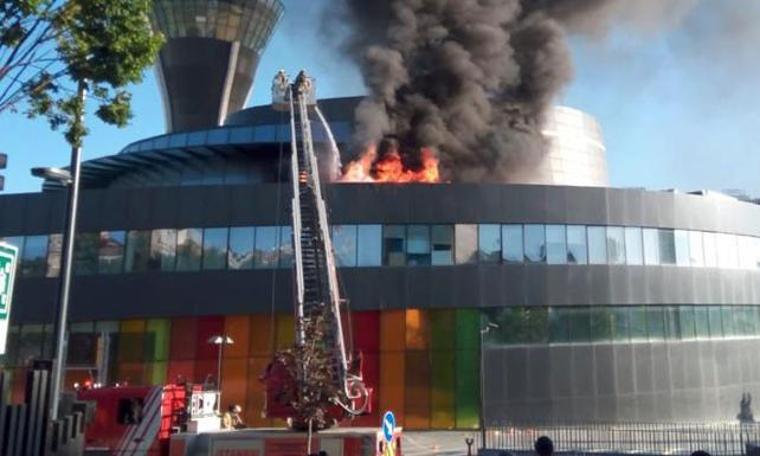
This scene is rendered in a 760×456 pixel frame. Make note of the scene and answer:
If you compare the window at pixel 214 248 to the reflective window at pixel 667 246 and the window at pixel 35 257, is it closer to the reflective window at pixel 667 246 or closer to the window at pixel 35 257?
the window at pixel 35 257

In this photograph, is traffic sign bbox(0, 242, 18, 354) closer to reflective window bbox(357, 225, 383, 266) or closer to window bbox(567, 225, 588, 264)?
reflective window bbox(357, 225, 383, 266)

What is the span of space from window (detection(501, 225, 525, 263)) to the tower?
48492 millimetres

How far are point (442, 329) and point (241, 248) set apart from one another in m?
8.96

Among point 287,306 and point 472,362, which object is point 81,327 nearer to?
point 287,306

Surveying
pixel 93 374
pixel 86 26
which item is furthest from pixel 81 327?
pixel 86 26

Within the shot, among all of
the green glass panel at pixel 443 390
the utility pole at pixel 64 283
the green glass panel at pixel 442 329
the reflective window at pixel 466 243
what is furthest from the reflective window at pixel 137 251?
the utility pole at pixel 64 283

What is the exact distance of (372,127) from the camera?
3534 cm

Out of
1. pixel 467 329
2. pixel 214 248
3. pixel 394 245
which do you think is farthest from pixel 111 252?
pixel 467 329

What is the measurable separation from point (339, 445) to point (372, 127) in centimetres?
2238

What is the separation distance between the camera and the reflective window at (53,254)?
30.3 metres

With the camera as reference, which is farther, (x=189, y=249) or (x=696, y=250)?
(x=696, y=250)

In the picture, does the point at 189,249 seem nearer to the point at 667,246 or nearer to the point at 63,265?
the point at 63,265

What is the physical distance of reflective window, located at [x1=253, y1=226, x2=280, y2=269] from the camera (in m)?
29.1

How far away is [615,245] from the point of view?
3075 cm
